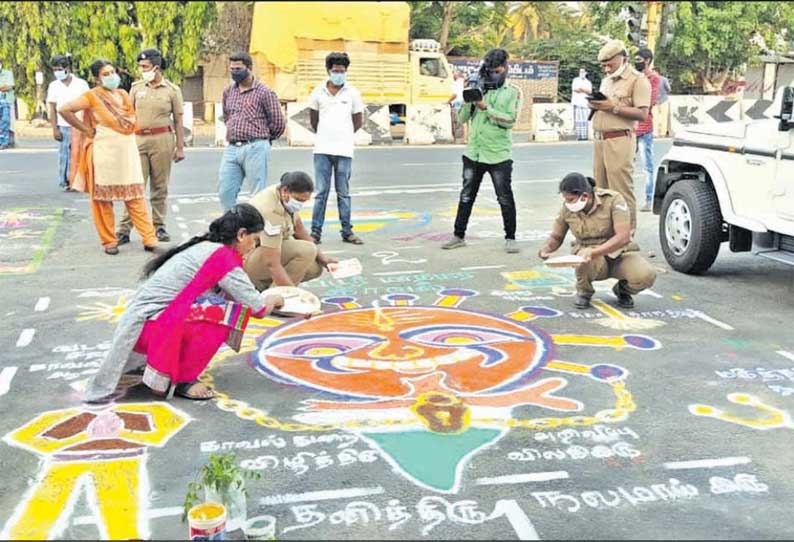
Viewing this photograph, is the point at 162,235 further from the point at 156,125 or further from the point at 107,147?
the point at 107,147

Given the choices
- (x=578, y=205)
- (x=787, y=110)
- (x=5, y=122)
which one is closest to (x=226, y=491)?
(x=578, y=205)

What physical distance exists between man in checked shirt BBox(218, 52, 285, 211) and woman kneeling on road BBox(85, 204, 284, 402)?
130 inches

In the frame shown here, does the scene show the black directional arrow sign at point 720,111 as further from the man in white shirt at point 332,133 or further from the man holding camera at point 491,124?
the man in white shirt at point 332,133

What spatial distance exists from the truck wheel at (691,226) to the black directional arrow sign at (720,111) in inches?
648

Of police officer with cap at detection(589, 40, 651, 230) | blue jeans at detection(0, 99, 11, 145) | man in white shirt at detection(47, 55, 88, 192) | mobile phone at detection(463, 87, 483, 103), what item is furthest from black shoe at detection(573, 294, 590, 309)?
blue jeans at detection(0, 99, 11, 145)

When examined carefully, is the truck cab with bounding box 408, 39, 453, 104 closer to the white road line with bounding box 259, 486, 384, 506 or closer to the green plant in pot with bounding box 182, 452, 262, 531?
the white road line with bounding box 259, 486, 384, 506

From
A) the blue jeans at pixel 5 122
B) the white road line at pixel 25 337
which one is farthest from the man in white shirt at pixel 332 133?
the blue jeans at pixel 5 122

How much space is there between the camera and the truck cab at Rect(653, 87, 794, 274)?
21.3ft

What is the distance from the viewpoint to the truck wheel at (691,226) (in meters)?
7.16

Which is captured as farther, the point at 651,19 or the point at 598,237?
the point at 651,19

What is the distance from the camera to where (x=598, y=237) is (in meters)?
6.13

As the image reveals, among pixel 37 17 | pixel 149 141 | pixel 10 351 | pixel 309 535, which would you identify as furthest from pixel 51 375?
pixel 37 17

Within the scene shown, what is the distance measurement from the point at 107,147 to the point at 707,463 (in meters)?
5.82

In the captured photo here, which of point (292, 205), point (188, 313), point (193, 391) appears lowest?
point (193, 391)
